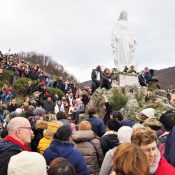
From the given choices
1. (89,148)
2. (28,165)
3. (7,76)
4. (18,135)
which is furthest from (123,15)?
(28,165)

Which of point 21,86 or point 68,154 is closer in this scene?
point 68,154

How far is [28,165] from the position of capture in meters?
3.45

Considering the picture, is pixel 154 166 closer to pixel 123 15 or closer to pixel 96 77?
pixel 96 77

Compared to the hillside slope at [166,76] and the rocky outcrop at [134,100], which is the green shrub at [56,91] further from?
the hillside slope at [166,76]

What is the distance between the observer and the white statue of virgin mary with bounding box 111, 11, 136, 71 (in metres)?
22.4

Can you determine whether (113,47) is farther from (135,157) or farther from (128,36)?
(135,157)

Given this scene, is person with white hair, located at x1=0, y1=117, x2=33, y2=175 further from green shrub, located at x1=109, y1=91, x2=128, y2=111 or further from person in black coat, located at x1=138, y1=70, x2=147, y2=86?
person in black coat, located at x1=138, y1=70, x2=147, y2=86

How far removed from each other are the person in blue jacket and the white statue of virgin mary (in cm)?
1694

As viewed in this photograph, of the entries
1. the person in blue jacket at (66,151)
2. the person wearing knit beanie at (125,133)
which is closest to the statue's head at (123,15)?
the person wearing knit beanie at (125,133)

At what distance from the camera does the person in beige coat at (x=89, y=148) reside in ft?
20.5

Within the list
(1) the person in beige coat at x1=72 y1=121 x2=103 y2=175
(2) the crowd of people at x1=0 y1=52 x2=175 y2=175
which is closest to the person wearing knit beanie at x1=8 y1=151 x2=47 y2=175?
(2) the crowd of people at x1=0 y1=52 x2=175 y2=175

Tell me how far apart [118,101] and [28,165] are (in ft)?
44.6

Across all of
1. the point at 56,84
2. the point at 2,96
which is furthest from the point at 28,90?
the point at 2,96

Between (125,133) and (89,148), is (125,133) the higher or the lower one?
the higher one
